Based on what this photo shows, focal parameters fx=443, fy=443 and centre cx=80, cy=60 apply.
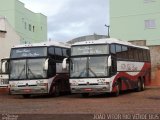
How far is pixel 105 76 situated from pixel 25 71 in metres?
4.96

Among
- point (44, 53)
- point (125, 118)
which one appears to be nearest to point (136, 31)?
point (44, 53)

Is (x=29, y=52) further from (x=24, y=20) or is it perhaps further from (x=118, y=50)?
(x=24, y=20)

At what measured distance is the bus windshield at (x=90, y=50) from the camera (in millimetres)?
26172

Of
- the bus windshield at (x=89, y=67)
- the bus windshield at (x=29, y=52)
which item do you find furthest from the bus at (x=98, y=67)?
the bus windshield at (x=29, y=52)

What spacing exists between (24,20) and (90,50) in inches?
1655

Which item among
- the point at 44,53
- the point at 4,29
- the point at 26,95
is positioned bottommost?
the point at 26,95

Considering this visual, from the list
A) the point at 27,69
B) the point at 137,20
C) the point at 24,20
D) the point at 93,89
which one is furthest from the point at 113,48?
the point at 24,20

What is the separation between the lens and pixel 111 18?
178ft

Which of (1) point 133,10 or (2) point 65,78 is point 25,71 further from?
(1) point 133,10

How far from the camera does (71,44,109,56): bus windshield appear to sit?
26172mm

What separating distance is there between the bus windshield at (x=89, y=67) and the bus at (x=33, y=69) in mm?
1692

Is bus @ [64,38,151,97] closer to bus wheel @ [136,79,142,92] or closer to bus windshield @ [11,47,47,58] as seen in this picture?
bus windshield @ [11,47,47,58]

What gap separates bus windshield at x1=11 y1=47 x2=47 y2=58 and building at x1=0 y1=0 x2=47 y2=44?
34558mm

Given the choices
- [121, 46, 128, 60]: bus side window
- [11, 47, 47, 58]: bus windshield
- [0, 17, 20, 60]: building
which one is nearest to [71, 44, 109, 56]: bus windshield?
[11, 47, 47, 58]: bus windshield
